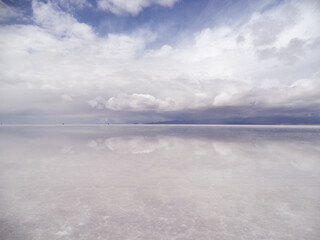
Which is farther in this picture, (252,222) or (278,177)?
(278,177)

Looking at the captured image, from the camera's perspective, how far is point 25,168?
10.8 m

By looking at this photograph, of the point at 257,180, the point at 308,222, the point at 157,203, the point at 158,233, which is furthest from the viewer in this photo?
the point at 257,180

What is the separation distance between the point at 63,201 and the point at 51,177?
3202 mm

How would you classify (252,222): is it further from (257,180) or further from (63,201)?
(63,201)

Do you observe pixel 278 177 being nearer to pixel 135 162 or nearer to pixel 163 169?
pixel 163 169

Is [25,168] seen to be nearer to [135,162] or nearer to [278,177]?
[135,162]

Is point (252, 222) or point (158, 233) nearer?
point (158, 233)

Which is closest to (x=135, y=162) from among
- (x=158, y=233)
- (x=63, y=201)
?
(x=63, y=201)

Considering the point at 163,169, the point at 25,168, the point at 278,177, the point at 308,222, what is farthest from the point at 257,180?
the point at 25,168

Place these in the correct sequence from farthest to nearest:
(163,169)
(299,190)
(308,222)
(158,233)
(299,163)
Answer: (299,163) < (163,169) < (299,190) < (308,222) < (158,233)

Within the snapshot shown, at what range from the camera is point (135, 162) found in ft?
41.1

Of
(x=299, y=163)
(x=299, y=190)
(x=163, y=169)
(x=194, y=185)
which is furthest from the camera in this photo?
(x=299, y=163)

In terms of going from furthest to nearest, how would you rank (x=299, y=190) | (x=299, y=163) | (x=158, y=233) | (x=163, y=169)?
(x=299, y=163)
(x=163, y=169)
(x=299, y=190)
(x=158, y=233)

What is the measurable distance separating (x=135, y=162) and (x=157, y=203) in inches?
244
